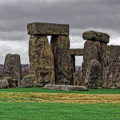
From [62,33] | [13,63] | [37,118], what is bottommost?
[37,118]

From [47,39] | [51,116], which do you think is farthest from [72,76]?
[51,116]

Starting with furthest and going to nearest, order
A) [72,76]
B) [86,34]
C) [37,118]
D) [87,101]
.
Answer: [72,76] < [86,34] < [87,101] < [37,118]

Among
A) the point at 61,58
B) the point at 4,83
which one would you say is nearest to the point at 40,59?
the point at 61,58

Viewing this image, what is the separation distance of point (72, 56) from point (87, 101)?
67.2 ft

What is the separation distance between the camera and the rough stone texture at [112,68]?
774 inches

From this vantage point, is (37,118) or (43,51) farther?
(43,51)

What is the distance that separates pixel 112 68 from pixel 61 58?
6023 millimetres

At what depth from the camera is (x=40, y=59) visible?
24.2 meters

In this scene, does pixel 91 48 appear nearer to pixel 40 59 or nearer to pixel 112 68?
pixel 40 59

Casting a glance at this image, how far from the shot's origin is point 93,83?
19797 millimetres

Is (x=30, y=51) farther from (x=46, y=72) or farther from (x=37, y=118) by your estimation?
(x=37, y=118)

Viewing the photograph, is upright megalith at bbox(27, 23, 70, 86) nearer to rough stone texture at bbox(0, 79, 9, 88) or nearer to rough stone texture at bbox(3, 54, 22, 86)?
rough stone texture at bbox(3, 54, 22, 86)

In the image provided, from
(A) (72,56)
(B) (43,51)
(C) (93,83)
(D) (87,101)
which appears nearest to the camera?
(D) (87,101)

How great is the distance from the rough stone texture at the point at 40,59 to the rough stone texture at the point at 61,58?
0.94 m
